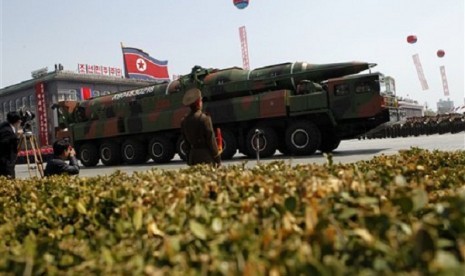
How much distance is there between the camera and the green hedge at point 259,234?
127 cm

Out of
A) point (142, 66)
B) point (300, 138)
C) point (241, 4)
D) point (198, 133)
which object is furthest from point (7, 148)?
point (142, 66)

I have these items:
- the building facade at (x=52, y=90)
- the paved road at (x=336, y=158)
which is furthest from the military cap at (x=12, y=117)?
the building facade at (x=52, y=90)

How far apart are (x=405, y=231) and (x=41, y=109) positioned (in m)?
54.8

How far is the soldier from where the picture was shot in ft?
18.9

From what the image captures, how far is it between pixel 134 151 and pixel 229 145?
14.2 ft

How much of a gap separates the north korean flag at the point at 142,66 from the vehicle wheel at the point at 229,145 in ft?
129

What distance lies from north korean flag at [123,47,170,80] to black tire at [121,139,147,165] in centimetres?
3618

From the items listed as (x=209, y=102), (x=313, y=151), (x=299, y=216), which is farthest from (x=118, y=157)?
(x=299, y=216)

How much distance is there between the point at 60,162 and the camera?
6.10 m

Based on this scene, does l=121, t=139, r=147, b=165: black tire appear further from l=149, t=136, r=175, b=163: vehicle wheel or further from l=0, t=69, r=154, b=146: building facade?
l=0, t=69, r=154, b=146: building facade

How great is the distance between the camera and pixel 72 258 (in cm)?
174

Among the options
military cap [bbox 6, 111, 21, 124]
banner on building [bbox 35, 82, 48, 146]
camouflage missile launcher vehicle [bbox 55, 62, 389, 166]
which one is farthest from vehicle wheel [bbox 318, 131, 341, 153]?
banner on building [bbox 35, 82, 48, 146]

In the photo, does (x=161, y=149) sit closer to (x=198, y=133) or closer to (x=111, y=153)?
(x=111, y=153)

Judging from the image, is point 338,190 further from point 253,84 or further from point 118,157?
point 118,157
